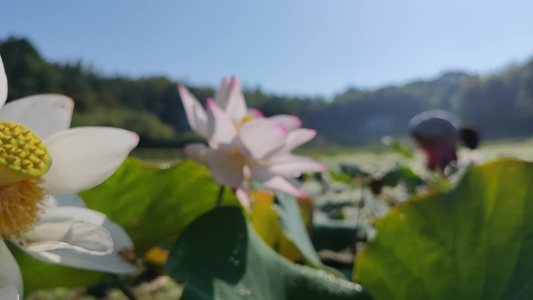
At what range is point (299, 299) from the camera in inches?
10.3

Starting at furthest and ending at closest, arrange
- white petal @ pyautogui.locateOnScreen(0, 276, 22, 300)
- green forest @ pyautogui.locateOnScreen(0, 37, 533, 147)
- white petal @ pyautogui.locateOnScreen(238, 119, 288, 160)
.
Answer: green forest @ pyautogui.locateOnScreen(0, 37, 533, 147)
white petal @ pyautogui.locateOnScreen(238, 119, 288, 160)
white petal @ pyautogui.locateOnScreen(0, 276, 22, 300)

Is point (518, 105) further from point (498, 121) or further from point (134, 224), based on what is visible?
point (134, 224)

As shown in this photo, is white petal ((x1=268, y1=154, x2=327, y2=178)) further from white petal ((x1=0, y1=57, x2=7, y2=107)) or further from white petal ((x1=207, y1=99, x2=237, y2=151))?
white petal ((x1=0, y1=57, x2=7, y2=107))

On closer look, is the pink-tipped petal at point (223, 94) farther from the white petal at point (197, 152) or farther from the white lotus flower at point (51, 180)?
the white lotus flower at point (51, 180)

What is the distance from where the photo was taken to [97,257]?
0.64 ft

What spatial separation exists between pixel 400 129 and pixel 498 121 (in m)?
4.32

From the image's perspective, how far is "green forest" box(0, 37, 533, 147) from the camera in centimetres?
1184

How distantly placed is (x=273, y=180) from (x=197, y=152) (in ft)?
0.21

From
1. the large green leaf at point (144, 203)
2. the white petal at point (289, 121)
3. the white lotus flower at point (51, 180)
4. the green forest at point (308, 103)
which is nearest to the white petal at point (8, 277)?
the white lotus flower at point (51, 180)

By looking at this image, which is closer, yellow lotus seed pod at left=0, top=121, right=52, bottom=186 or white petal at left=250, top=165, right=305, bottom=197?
yellow lotus seed pod at left=0, top=121, right=52, bottom=186

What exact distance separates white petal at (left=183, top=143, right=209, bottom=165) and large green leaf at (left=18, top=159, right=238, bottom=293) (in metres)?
0.02

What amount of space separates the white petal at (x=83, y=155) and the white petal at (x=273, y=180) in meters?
0.13

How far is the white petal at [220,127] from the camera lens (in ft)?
0.98

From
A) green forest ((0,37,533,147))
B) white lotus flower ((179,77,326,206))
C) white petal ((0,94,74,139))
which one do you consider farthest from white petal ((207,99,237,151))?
green forest ((0,37,533,147))
